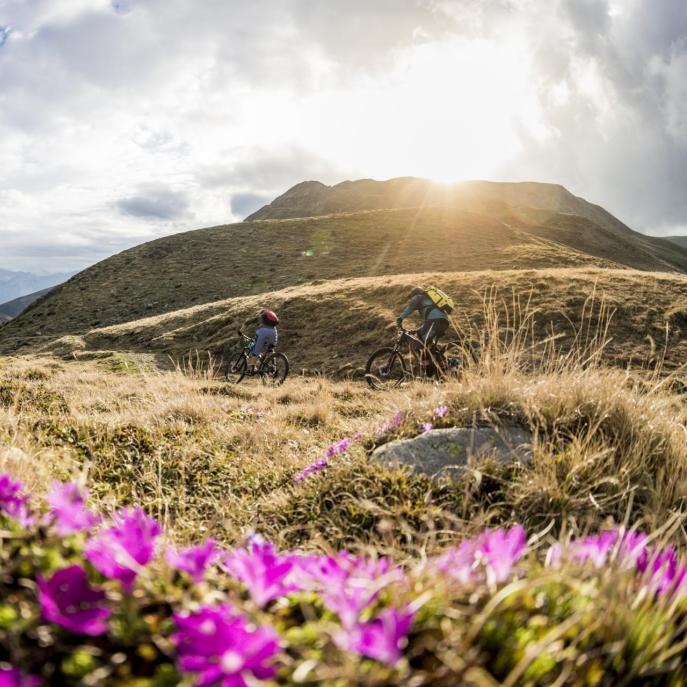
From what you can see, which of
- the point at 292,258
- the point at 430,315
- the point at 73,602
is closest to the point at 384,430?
the point at 73,602

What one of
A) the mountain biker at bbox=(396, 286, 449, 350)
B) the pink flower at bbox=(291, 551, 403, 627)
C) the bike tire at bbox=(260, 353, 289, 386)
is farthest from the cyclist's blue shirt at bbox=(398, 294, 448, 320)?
the pink flower at bbox=(291, 551, 403, 627)

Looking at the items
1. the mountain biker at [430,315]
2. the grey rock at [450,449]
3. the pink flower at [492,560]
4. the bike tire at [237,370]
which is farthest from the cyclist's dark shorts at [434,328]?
the pink flower at [492,560]

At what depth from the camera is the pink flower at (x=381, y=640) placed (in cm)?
79

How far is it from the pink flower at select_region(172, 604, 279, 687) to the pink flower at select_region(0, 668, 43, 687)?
215 millimetres

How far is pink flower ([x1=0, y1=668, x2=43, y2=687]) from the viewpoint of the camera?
0.75 meters

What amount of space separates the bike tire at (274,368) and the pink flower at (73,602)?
580 inches

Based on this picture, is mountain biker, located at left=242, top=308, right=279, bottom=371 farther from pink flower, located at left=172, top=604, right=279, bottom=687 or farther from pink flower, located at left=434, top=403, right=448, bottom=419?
pink flower, located at left=172, top=604, right=279, bottom=687

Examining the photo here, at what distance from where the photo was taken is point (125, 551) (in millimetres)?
1074

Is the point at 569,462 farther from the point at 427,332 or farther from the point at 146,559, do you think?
the point at 427,332

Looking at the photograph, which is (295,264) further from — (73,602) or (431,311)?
(73,602)

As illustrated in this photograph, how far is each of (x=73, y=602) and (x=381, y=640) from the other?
1.97 ft

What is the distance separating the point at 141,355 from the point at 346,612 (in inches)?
1027

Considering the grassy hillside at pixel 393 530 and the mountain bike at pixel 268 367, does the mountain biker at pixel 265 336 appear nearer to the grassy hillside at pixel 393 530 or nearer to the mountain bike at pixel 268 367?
the mountain bike at pixel 268 367

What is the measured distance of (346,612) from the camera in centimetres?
89
